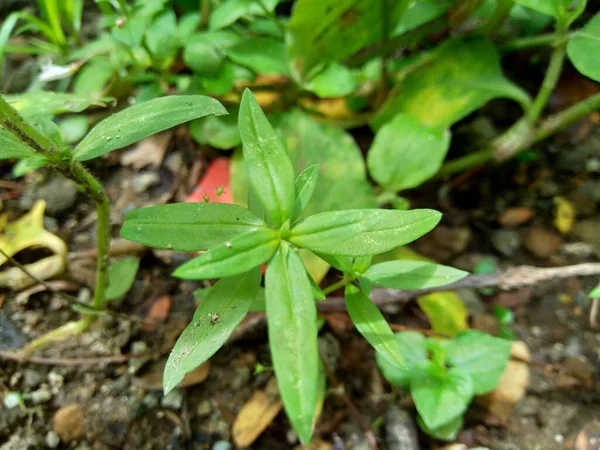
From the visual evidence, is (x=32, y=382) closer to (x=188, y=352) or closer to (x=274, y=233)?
(x=188, y=352)

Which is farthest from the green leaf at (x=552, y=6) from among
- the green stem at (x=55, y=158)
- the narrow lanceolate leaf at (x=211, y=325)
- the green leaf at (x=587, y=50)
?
the green stem at (x=55, y=158)

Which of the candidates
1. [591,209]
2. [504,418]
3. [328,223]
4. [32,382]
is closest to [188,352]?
[328,223]

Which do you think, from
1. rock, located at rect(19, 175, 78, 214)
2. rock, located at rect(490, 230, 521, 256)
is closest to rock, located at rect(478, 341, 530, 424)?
rock, located at rect(490, 230, 521, 256)

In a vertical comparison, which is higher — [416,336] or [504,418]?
[416,336]

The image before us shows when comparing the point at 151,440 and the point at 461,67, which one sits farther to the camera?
the point at 461,67

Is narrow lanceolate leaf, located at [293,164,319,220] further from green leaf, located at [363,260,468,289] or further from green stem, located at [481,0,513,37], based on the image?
green stem, located at [481,0,513,37]

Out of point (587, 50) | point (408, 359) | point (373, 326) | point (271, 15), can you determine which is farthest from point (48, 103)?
point (587, 50)

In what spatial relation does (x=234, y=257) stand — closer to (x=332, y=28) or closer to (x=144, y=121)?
(x=144, y=121)

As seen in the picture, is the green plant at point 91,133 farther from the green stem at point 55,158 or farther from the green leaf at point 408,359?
the green leaf at point 408,359
